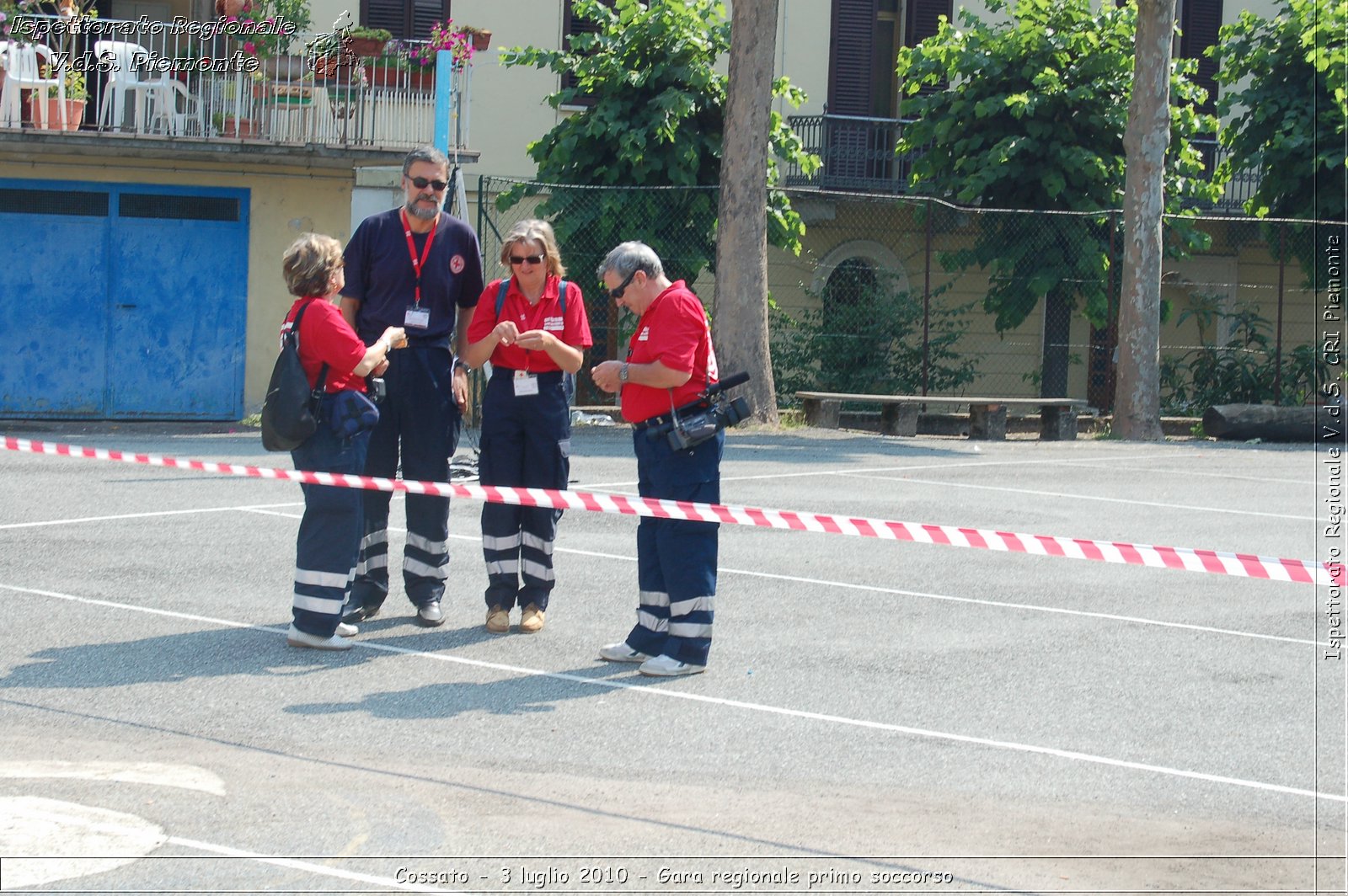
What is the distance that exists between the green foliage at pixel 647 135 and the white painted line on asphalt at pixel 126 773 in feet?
49.7

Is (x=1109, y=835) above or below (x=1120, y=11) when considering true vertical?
below

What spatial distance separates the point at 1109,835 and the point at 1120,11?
19993mm

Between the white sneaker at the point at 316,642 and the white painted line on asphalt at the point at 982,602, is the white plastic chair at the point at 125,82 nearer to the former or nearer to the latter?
the white painted line on asphalt at the point at 982,602

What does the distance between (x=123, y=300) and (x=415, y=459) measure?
14.8m

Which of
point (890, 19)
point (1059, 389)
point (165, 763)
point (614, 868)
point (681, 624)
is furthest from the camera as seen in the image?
point (890, 19)

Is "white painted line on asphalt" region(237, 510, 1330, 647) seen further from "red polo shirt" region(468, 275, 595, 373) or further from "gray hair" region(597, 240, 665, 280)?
"gray hair" region(597, 240, 665, 280)

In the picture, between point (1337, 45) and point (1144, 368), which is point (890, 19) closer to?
point (1337, 45)

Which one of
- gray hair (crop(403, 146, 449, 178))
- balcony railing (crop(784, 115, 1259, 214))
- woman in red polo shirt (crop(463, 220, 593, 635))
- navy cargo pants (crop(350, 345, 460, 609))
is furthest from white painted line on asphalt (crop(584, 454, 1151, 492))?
balcony railing (crop(784, 115, 1259, 214))

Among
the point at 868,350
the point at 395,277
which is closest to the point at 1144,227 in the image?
the point at 868,350

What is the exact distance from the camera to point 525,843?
467 centimetres

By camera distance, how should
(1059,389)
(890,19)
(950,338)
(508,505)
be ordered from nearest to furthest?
(508,505)
(950,338)
(1059,389)
(890,19)

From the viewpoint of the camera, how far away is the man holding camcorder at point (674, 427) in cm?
671

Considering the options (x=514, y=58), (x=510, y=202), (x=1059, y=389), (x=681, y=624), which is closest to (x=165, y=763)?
(x=681, y=624)

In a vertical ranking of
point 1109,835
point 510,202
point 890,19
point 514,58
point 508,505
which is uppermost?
point 890,19
